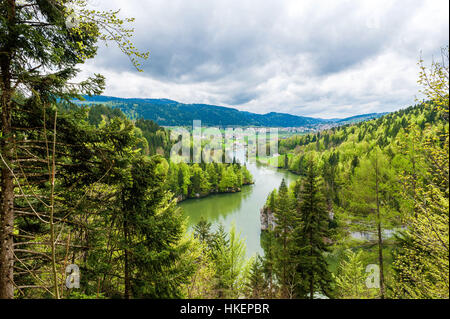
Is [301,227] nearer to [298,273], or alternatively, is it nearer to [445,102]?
[298,273]

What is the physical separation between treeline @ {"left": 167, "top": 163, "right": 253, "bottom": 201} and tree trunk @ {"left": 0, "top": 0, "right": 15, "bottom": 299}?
40.6m

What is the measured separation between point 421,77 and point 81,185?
684 centimetres

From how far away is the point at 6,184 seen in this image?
8.95 ft

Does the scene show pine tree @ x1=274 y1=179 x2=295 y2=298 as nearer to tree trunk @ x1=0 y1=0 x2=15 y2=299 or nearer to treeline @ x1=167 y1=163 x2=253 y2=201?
tree trunk @ x1=0 y1=0 x2=15 y2=299

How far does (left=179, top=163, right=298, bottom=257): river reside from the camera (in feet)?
84.4

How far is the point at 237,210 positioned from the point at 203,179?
14.6 meters

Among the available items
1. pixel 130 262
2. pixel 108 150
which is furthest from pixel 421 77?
pixel 130 262

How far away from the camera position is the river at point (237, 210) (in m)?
25.7

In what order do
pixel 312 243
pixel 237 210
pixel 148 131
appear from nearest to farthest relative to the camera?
pixel 312 243 < pixel 237 210 < pixel 148 131

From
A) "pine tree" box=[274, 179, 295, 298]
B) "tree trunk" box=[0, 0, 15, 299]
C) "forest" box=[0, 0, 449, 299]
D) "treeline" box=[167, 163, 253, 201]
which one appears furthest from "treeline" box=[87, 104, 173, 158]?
"tree trunk" box=[0, 0, 15, 299]

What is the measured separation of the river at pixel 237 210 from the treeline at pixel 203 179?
6.84ft

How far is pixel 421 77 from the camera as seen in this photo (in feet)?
12.7

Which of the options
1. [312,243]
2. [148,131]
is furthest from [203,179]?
[148,131]

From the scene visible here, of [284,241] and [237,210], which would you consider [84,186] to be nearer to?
[284,241]
